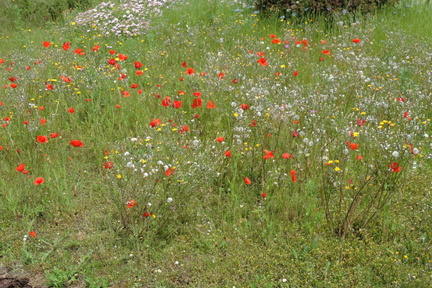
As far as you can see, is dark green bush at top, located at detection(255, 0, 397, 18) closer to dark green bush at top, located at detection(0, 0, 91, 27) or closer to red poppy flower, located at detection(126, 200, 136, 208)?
dark green bush at top, located at detection(0, 0, 91, 27)

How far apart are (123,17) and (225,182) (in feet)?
18.6

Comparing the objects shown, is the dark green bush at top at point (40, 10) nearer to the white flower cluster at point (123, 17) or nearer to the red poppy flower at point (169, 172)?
the white flower cluster at point (123, 17)

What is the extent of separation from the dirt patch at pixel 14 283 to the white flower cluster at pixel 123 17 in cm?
531

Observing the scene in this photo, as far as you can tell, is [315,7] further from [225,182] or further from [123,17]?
[225,182]

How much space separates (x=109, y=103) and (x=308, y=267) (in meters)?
3.06

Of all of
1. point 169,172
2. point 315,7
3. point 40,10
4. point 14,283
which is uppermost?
point 40,10

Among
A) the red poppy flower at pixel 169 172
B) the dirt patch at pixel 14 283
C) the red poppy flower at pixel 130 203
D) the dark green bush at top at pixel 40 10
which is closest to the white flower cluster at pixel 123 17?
the dark green bush at top at pixel 40 10

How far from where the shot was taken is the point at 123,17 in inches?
337

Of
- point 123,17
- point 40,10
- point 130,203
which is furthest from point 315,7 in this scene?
point 40,10

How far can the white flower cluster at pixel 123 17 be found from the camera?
799 centimetres

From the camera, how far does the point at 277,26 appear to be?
Answer: 7.45m

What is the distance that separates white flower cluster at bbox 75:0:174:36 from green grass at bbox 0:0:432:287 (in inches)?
92.9

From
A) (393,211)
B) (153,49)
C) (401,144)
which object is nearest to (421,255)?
(393,211)

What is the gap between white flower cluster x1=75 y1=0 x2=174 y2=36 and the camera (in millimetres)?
7988
